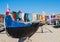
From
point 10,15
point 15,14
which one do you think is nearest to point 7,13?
point 10,15

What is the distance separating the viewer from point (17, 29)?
6.70 metres

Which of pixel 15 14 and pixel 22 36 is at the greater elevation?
pixel 15 14

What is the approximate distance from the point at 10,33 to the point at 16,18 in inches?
46.1

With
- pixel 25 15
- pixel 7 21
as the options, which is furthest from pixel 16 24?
pixel 25 15

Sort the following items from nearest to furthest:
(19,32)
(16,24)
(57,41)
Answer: (19,32) < (16,24) < (57,41)

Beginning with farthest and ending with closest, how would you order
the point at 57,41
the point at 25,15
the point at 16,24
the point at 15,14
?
the point at 57,41 → the point at 25,15 → the point at 15,14 → the point at 16,24

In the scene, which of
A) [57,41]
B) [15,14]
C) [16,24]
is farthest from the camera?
[57,41]

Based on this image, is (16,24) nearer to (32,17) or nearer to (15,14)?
(15,14)

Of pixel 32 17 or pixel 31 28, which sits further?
pixel 32 17

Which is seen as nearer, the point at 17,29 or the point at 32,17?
the point at 17,29

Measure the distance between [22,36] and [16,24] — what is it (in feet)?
A: 2.21

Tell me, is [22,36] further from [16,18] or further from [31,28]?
[16,18]

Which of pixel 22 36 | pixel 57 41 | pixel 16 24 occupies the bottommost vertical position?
pixel 57 41

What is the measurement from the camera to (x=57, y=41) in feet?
40.4
